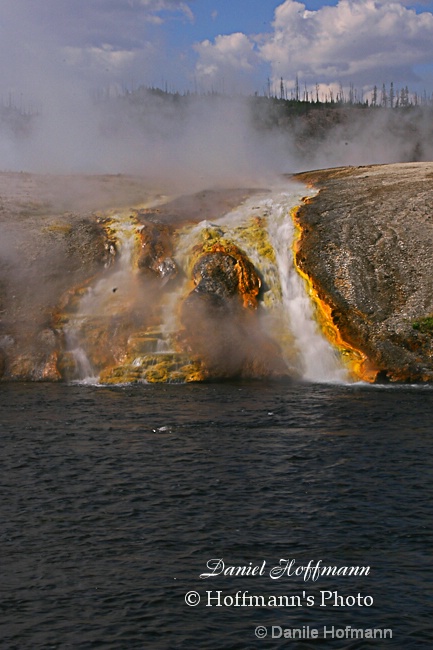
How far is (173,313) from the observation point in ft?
78.3

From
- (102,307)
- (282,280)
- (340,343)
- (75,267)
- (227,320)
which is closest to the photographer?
(340,343)

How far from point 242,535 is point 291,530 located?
72cm

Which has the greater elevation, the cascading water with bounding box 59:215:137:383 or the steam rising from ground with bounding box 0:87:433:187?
the steam rising from ground with bounding box 0:87:433:187

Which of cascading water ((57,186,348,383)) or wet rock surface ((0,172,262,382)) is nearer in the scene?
cascading water ((57,186,348,383))

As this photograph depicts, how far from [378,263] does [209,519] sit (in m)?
14.6

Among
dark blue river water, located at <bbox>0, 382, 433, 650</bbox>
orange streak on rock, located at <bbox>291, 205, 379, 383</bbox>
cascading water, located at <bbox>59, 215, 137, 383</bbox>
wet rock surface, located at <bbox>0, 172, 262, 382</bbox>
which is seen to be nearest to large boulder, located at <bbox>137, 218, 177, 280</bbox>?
wet rock surface, located at <bbox>0, 172, 262, 382</bbox>

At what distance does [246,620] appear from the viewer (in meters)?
9.68

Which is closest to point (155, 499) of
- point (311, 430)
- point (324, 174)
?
point (311, 430)

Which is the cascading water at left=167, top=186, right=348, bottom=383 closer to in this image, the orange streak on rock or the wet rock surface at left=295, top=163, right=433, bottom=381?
the orange streak on rock

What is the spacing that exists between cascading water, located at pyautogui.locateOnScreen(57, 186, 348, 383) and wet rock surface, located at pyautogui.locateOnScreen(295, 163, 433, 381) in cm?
80

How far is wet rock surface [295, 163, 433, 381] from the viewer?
2255cm

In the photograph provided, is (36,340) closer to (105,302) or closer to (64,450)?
(105,302)

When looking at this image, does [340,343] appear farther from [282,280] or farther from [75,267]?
[75,267]

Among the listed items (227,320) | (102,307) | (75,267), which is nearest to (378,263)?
(227,320)
